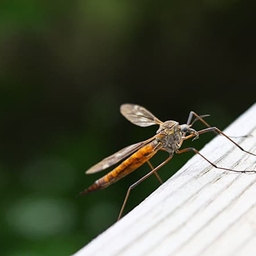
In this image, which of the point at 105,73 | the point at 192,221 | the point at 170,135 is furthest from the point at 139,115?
the point at 105,73

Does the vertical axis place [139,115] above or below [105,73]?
above

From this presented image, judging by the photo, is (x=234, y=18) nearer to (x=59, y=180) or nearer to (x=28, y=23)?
(x=28, y=23)

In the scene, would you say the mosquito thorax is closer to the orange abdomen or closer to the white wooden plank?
the orange abdomen

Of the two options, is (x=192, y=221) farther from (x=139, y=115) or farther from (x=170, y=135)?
(x=139, y=115)

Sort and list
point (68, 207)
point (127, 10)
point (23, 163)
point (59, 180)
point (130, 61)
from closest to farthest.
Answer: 1. point (68, 207)
2. point (59, 180)
3. point (23, 163)
4. point (127, 10)
5. point (130, 61)

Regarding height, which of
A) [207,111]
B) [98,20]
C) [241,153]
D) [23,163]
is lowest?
[23,163]

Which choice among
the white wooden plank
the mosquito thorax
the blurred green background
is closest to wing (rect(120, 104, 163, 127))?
the mosquito thorax

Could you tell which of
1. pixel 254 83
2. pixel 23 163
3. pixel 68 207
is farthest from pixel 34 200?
pixel 254 83

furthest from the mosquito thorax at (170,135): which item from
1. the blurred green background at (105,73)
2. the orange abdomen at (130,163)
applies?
the blurred green background at (105,73)
